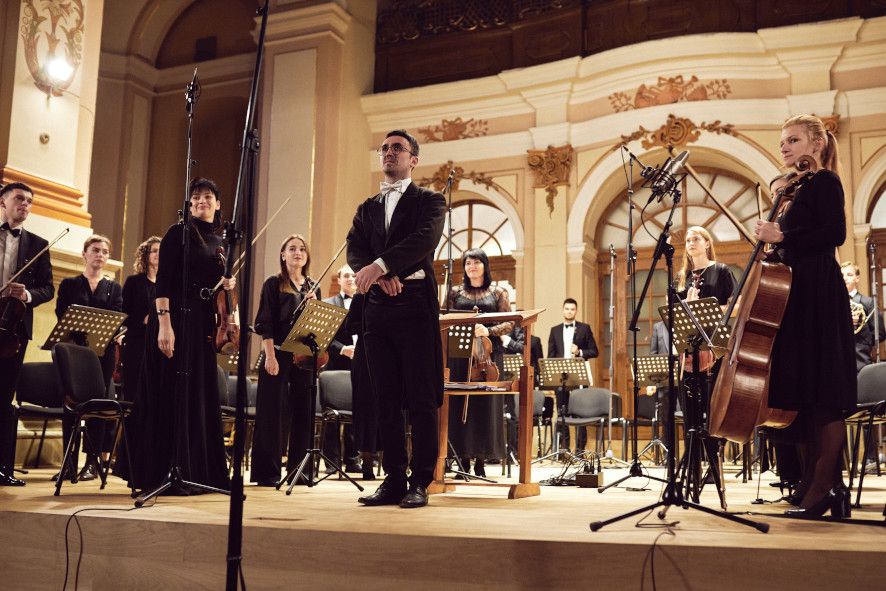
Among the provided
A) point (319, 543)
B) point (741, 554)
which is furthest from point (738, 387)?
point (319, 543)

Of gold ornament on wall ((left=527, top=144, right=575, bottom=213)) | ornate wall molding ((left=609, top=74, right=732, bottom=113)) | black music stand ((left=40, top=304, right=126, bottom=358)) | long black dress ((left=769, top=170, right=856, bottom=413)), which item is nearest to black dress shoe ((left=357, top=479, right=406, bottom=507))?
long black dress ((left=769, top=170, right=856, bottom=413))

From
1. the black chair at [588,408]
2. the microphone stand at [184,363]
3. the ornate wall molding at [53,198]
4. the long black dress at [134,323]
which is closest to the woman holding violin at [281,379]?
the microphone stand at [184,363]

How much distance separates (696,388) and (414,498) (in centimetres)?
120

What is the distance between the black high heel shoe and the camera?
9.61ft

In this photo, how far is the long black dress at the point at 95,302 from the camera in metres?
5.49

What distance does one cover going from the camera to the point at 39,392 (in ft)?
17.0

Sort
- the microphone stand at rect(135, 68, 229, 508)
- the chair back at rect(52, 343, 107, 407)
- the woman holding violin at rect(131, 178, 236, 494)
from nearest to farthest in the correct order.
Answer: the microphone stand at rect(135, 68, 229, 508) → the woman holding violin at rect(131, 178, 236, 494) → the chair back at rect(52, 343, 107, 407)

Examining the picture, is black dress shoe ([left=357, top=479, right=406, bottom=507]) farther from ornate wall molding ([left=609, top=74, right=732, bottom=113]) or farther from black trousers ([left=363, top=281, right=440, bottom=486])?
ornate wall molding ([left=609, top=74, right=732, bottom=113])

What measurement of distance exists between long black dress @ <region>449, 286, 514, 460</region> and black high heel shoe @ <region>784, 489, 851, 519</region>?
273 centimetres

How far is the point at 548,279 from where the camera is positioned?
1034cm

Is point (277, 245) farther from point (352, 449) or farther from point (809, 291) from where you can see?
point (809, 291)

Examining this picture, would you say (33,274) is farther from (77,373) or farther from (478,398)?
(478,398)

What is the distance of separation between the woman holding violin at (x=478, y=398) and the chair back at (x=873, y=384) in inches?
78.5

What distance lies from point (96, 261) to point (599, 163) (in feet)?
20.8
